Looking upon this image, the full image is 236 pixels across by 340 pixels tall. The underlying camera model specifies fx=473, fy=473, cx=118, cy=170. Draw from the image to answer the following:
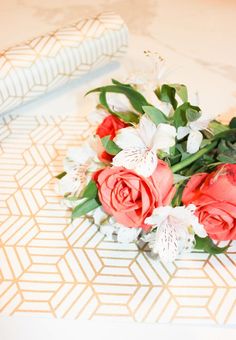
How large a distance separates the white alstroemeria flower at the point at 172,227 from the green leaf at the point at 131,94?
0.46ft

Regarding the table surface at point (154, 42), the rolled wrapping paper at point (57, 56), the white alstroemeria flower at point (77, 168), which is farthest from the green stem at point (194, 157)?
the rolled wrapping paper at point (57, 56)

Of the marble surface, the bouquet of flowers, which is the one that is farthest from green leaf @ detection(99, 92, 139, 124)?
the marble surface

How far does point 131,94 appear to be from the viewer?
0.59 meters

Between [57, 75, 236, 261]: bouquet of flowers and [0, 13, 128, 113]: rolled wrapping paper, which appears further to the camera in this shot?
[0, 13, 128, 113]: rolled wrapping paper

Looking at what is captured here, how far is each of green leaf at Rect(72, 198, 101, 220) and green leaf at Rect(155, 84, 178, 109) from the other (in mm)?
155

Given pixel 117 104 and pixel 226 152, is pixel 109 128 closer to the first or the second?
pixel 117 104

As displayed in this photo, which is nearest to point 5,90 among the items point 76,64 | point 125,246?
point 76,64

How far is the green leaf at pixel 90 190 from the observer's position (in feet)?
1.91

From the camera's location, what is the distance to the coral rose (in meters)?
0.60

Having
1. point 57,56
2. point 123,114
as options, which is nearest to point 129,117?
point 123,114

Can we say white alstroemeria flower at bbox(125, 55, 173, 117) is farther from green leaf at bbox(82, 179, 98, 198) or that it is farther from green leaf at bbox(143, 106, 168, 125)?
green leaf at bbox(82, 179, 98, 198)

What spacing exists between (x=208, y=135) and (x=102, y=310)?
245 millimetres

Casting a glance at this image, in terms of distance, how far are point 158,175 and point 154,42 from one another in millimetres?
584

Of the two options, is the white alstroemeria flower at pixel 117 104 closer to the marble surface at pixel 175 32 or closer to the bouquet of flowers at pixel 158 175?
the bouquet of flowers at pixel 158 175
